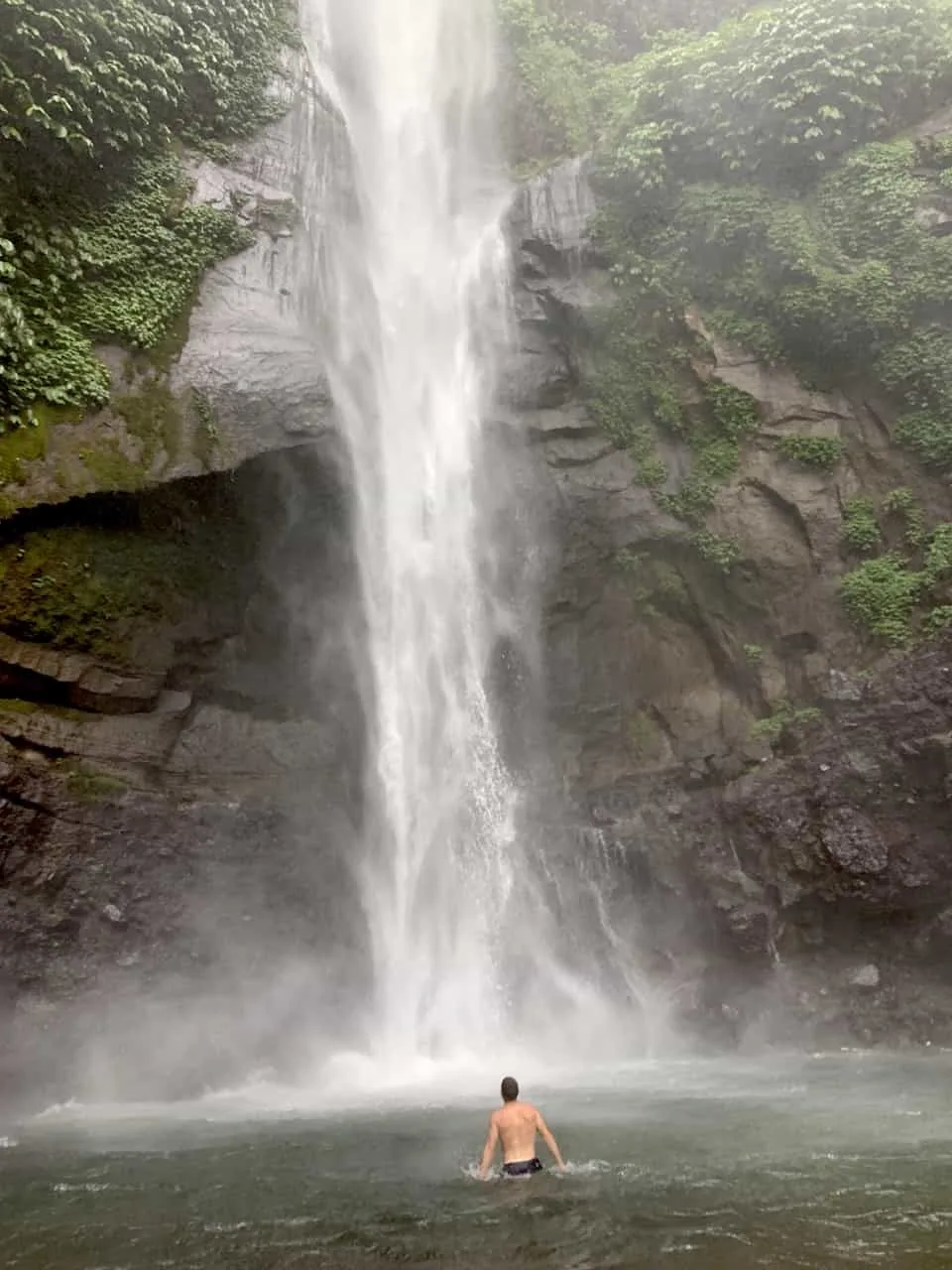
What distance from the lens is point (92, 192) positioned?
14.4m

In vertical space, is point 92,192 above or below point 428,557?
above

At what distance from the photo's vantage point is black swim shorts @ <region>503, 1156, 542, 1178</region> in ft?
22.9

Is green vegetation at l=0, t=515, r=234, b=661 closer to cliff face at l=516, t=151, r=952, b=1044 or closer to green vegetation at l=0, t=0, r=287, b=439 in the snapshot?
green vegetation at l=0, t=0, r=287, b=439

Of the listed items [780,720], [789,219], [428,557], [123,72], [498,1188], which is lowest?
[498,1188]

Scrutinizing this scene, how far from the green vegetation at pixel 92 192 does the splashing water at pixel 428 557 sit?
8.07 ft

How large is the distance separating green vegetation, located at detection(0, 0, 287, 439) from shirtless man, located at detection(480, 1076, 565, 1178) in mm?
9601

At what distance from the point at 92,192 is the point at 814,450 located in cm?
1138

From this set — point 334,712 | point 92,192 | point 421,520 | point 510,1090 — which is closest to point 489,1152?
point 510,1090

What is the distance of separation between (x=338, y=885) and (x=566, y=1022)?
3.58m

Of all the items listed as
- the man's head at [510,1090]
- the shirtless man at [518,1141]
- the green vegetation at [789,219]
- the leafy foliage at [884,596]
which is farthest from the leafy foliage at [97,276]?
the leafy foliage at [884,596]

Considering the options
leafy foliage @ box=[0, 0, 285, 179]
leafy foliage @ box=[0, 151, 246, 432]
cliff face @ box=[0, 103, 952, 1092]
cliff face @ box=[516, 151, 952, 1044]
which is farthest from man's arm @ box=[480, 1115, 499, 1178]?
leafy foliage @ box=[0, 0, 285, 179]

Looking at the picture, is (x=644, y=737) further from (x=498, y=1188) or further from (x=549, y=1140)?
(x=498, y=1188)

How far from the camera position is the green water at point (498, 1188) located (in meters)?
5.50

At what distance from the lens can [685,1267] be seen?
5059 mm
